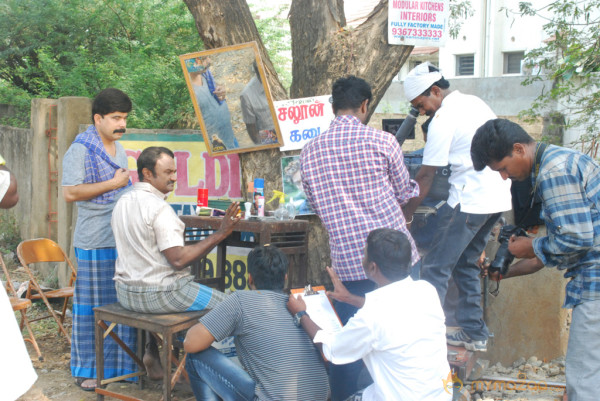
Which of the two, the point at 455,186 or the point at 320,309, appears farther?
the point at 455,186

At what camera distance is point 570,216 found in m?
2.86

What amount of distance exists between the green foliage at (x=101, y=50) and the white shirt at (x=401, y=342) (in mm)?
5367

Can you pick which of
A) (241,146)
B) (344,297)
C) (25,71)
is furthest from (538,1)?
(344,297)

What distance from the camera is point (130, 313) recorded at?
4078 mm

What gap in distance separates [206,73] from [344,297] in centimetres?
280

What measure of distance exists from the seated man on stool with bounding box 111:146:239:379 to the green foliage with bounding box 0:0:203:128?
3.75 metres

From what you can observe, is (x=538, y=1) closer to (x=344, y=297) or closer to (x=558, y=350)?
(x=558, y=350)

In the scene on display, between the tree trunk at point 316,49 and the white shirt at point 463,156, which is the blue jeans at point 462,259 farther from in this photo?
the tree trunk at point 316,49

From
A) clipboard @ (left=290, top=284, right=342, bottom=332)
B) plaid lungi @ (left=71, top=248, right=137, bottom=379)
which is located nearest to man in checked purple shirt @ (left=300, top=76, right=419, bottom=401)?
clipboard @ (left=290, top=284, right=342, bottom=332)

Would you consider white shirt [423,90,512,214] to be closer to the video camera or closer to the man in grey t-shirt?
the video camera

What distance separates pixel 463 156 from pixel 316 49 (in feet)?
6.17

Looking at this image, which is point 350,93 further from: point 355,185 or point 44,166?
point 44,166

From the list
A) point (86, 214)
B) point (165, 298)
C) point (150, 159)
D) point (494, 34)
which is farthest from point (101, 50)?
point (494, 34)

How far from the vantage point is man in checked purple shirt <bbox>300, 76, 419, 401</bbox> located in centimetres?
366
